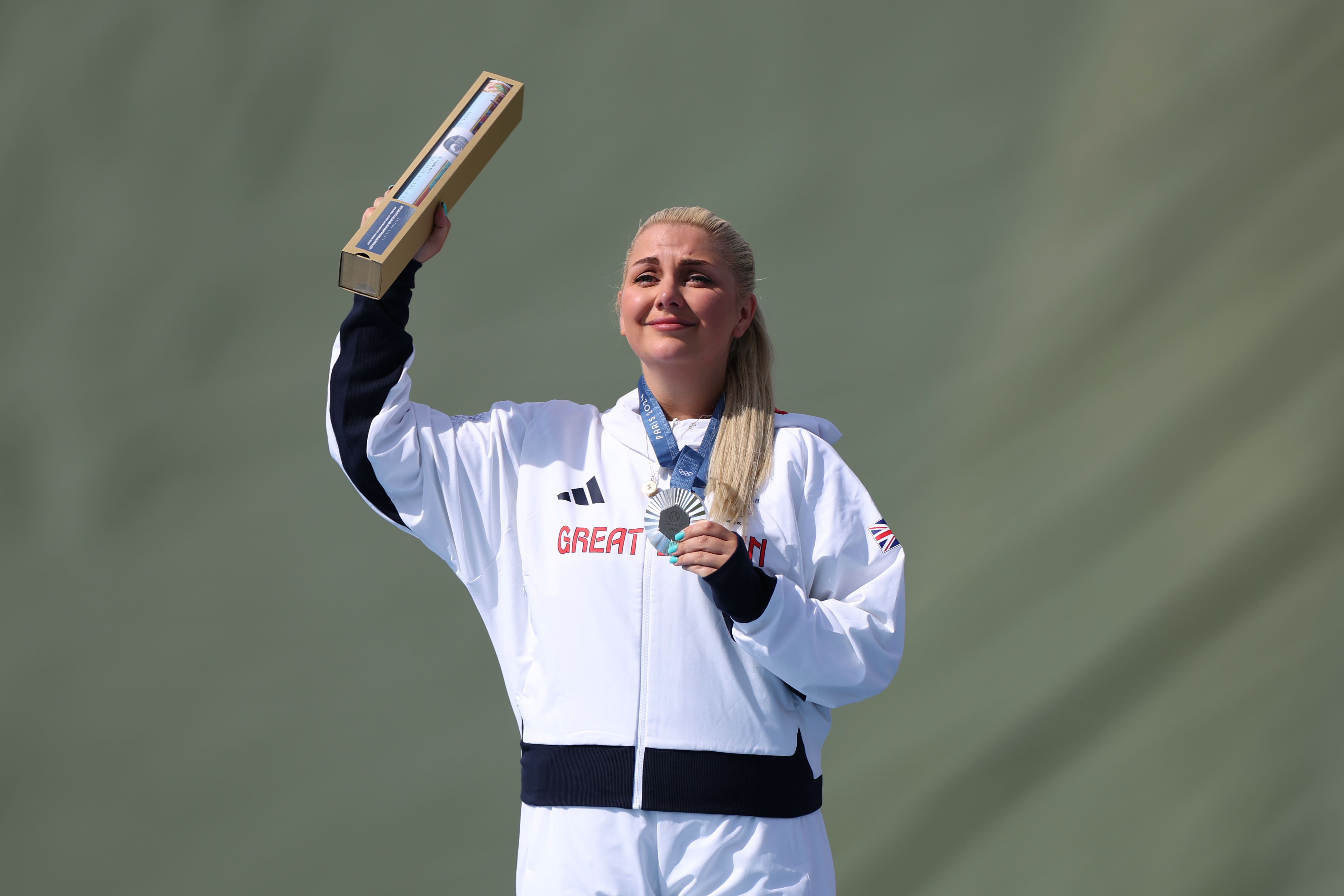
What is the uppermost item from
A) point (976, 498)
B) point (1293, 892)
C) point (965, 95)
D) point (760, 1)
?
point (760, 1)

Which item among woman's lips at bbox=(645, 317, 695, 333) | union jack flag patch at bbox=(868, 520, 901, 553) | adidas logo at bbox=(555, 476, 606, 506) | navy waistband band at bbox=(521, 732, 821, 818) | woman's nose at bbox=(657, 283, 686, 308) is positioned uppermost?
woman's nose at bbox=(657, 283, 686, 308)

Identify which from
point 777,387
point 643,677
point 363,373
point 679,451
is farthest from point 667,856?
point 777,387

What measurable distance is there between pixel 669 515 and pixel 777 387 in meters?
1.24

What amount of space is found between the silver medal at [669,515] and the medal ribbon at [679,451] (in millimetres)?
131

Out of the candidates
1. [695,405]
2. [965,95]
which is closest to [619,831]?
[695,405]

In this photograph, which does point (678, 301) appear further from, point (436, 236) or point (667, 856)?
point (667, 856)

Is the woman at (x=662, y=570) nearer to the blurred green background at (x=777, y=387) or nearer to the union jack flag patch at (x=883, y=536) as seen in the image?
the union jack flag patch at (x=883, y=536)

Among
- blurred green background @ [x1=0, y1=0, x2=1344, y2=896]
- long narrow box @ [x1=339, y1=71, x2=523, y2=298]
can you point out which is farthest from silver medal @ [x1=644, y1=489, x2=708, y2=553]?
blurred green background @ [x1=0, y1=0, x2=1344, y2=896]

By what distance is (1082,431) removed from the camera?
9.68 ft

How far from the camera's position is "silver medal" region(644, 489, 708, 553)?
62.7 inches

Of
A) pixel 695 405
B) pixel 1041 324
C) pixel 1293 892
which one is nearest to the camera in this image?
pixel 695 405

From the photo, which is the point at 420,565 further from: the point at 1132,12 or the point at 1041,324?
the point at 1132,12

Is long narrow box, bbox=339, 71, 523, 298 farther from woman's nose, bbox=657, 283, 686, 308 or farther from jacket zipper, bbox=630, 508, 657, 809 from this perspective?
jacket zipper, bbox=630, 508, 657, 809

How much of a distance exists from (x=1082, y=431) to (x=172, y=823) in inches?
93.6
